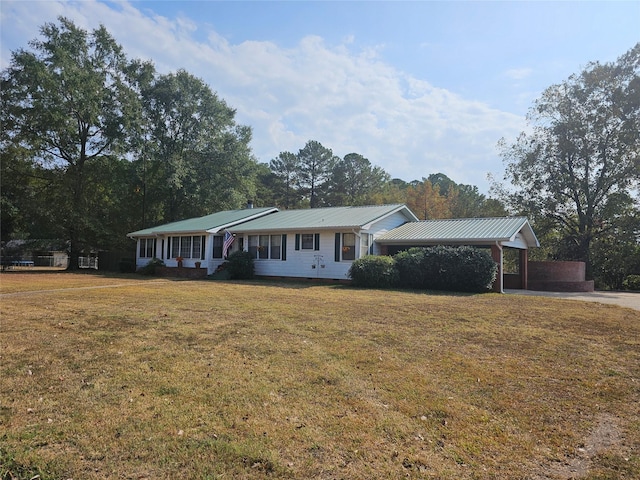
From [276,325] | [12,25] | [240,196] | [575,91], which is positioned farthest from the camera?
[240,196]

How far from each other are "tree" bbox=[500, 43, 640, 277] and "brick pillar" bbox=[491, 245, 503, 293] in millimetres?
14281

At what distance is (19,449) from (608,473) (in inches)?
172

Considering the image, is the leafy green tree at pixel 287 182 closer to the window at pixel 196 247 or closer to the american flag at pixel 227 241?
the window at pixel 196 247

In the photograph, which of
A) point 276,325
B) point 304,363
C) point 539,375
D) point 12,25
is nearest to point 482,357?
point 539,375

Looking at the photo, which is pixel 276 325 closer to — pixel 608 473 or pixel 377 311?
pixel 377 311

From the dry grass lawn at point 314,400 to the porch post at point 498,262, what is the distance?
30.5 ft

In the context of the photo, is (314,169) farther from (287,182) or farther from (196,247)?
(196,247)

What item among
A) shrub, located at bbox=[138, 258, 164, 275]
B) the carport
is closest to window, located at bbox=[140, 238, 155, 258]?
shrub, located at bbox=[138, 258, 164, 275]

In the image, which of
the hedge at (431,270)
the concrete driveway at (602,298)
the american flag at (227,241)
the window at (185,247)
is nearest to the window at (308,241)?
the hedge at (431,270)

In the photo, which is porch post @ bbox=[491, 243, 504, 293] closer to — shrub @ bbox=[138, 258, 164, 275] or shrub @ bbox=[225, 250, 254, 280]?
shrub @ bbox=[225, 250, 254, 280]

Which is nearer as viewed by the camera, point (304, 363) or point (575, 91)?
point (304, 363)

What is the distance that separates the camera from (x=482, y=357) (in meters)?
5.96

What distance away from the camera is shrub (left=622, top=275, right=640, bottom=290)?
26234mm

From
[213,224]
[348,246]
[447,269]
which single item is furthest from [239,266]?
[447,269]
